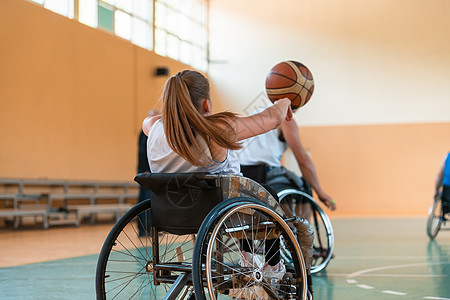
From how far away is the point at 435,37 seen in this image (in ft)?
40.0

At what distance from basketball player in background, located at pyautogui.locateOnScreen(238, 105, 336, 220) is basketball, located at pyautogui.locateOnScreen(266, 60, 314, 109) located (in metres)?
0.60

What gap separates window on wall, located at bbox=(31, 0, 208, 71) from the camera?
928 centimetres

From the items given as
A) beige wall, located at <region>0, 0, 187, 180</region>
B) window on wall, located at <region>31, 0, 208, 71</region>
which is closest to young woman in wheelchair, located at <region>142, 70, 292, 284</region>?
beige wall, located at <region>0, 0, 187, 180</region>

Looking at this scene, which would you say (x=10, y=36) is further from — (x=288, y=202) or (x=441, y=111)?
(x=441, y=111)

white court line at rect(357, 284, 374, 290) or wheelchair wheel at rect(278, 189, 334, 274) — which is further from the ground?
Answer: wheelchair wheel at rect(278, 189, 334, 274)

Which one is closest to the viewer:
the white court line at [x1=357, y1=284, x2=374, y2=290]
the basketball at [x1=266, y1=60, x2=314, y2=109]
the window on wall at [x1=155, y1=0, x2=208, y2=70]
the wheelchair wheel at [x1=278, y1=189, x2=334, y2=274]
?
the basketball at [x1=266, y1=60, x2=314, y2=109]

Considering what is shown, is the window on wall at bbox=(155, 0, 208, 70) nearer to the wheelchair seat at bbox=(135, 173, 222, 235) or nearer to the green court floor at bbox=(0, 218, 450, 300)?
the green court floor at bbox=(0, 218, 450, 300)

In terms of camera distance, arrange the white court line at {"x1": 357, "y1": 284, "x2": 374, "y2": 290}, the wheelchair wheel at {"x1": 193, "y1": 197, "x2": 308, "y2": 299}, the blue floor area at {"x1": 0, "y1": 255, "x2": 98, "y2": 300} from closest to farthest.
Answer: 1. the wheelchair wheel at {"x1": 193, "y1": 197, "x2": 308, "y2": 299}
2. the blue floor area at {"x1": 0, "y1": 255, "x2": 98, "y2": 300}
3. the white court line at {"x1": 357, "y1": 284, "x2": 374, "y2": 290}

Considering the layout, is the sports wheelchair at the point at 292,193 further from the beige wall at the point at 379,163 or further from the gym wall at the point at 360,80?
the gym wall at the point at 360,80

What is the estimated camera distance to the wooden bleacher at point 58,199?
301 inches

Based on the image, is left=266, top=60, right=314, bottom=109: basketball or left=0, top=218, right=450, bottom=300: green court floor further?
left=0, top=218, right=450, bottom=300: green court floor

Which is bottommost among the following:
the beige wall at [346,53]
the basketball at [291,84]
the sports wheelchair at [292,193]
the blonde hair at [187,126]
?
the sports wheelchair at [292,193]

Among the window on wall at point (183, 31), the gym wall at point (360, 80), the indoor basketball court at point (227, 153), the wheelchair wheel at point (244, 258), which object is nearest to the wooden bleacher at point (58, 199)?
the indoor basketball court at point (227, 153)

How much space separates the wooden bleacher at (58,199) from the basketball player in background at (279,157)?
4.86 metres
